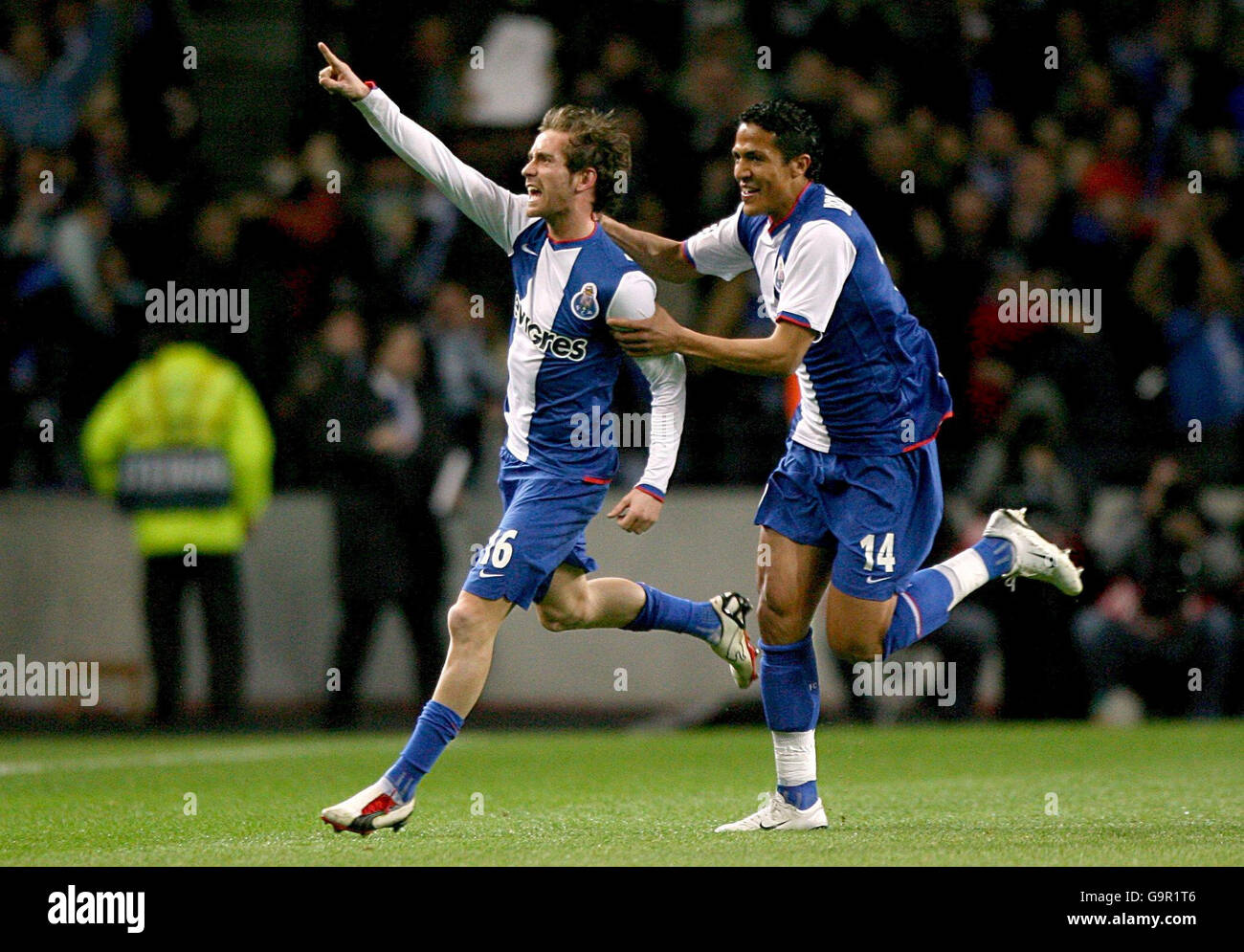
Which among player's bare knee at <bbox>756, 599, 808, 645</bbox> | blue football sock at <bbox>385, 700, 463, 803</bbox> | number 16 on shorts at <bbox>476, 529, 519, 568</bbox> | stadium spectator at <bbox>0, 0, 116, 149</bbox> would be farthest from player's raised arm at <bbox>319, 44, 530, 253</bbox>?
stadium spectator at <bbox>0, 0, 116, 149</bbox>

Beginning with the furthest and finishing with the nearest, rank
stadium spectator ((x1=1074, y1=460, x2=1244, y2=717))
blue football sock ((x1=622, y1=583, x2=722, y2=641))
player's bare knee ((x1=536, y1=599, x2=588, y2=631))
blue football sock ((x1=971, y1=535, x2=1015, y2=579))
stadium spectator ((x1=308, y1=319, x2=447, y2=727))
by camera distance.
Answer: stadium spectator ((x1=308, y1=319, x2=447, y2=727)), stadium spectator ((x1=1074, y1=460, x2=1244, y2=717)), blue football sock ((x1=622, y1=583, x2=722, y2=641)), blue football sock ((x1=971, y1=535, x2=1015, y2=579)), player's bare knee ((x1=536, y1=599, x2=588, y2=631))

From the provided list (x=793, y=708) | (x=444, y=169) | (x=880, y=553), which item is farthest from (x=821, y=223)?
(x=793, y=708)

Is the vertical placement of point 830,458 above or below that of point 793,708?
above

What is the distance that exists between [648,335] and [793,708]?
4.83 feet

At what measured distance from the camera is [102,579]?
43.2ft

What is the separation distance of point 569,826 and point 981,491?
5.85 m

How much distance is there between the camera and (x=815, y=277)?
639cm

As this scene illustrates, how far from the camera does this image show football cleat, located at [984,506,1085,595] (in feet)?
23.7

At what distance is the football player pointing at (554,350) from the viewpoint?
6.51 meters

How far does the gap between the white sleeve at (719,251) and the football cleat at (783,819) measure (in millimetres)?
1929

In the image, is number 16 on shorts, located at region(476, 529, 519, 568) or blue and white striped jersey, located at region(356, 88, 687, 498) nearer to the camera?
number 16 on shorts, located at region(476, 529, 519, 568)

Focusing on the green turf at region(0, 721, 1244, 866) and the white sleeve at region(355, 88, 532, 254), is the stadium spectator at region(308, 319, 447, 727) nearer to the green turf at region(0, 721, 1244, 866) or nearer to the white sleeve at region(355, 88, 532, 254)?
the green turf at region(0, 721, 1244, 866)

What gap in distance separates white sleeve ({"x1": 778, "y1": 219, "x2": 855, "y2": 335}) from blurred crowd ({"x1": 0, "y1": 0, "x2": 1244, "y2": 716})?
222 inches

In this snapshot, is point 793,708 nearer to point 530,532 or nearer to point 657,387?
point 530,532
